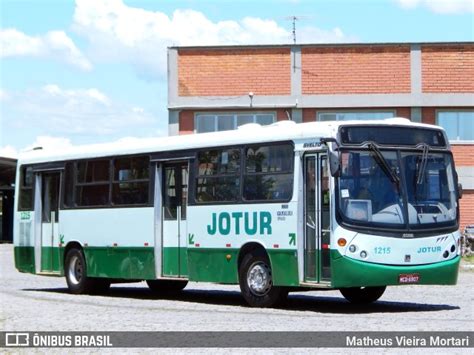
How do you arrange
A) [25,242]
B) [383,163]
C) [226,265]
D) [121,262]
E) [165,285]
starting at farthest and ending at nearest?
[25,242] < [165,285] < [121,262] < [226,265] < [383,163]

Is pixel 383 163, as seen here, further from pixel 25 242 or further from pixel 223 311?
pixel 25 242

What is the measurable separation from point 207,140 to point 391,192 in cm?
393

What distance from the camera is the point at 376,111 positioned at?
41.4 metres

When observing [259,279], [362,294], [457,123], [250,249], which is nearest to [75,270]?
[250,249]

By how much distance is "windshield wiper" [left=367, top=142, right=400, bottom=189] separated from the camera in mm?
17812

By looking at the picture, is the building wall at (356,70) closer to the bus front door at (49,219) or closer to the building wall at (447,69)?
the building wall at (447,69)

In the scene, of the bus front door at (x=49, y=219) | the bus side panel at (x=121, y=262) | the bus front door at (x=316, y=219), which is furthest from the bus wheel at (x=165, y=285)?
the bus front door at (x=316, y=219)

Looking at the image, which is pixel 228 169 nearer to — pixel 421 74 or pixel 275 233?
pixel 275 233

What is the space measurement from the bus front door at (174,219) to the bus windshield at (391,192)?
13.5ft

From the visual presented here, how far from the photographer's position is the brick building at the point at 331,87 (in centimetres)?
4131

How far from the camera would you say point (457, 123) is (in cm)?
4147

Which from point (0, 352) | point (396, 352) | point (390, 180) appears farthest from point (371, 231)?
point (0, 352)

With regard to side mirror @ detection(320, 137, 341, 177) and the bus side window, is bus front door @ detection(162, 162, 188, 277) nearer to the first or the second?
side mirror @ detection(320, 137, 341, 177)

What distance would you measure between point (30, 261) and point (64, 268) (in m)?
1.29
